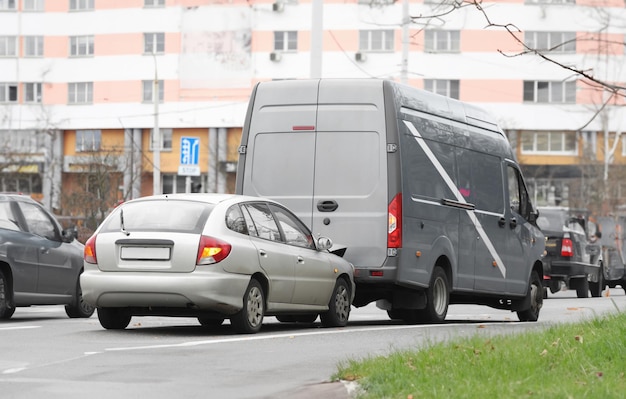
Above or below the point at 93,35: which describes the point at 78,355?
below

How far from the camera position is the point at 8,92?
81.3 metres

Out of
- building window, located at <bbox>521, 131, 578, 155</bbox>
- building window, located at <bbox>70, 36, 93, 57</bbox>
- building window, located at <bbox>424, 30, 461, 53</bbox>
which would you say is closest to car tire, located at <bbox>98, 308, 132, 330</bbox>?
building window, located at <bbox>521, 131, 578, 155</bbox>

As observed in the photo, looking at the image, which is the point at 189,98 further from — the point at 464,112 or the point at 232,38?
the point at 464,112

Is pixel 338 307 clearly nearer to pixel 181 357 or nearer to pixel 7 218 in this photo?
pixel 7 218

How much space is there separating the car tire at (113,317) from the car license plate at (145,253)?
81 centimetres

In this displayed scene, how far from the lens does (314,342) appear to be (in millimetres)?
13141

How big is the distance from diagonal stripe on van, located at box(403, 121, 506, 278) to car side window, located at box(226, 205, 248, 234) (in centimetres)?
286

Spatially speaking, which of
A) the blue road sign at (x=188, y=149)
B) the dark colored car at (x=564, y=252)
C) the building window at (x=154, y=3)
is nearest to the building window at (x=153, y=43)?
the building window at (x=154, y=3)

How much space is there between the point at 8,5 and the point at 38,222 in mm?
65581

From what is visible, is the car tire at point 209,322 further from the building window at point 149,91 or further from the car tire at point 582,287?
the building window at point 149,91

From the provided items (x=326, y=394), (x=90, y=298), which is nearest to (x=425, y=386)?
(x=326, y=394)

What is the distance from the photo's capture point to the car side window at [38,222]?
18.3 m

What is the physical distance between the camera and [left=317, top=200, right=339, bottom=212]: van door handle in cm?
1622

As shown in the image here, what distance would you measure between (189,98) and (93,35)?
26.2 ft
